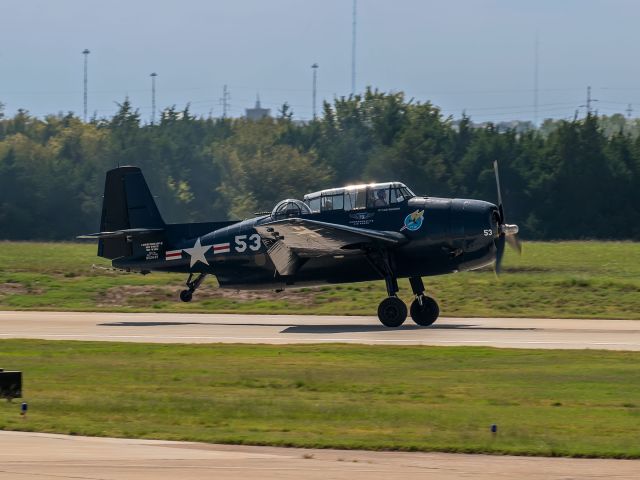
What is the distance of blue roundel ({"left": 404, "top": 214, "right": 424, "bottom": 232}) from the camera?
28.3 meters

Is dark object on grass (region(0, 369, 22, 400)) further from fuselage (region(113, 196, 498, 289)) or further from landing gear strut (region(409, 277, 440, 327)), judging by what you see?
landing gear strut (region(409, 277, 440, 327))

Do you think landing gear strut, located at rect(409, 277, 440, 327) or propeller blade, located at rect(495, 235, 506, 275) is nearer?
propeller blade, located at rect(495, 235, 506, 275)

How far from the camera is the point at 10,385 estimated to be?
17391 mm

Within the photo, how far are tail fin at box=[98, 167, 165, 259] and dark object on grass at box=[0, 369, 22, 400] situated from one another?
14.5 metres

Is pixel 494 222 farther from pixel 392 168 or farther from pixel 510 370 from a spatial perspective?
pixel 392 168

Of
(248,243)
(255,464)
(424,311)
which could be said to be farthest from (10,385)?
(424,311)

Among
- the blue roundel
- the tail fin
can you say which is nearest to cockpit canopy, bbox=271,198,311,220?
the blue roundel

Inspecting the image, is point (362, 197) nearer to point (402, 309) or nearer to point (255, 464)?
point (402, 309)

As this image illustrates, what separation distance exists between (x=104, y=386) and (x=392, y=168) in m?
50.1

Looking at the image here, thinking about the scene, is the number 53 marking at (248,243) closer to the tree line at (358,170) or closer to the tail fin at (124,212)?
the tail fin at (124,212)

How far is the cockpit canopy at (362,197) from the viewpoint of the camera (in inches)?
1137

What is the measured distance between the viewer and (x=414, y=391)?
18016 mm

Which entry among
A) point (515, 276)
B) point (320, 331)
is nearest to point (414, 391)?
point (320, 331)

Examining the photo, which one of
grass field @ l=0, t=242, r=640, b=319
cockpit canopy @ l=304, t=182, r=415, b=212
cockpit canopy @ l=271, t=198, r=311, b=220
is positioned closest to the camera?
cockpit canopy @ l=304, t=182, r=415, b=212
